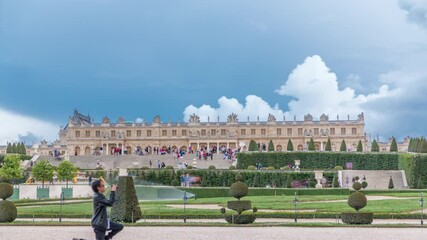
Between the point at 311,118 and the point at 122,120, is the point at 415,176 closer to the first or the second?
the point at 311,118

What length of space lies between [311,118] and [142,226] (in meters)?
76.4

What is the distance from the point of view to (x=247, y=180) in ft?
148

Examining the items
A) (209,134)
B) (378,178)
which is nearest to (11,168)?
(378,178)

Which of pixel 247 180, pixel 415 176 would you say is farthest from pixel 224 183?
pixel 415 176

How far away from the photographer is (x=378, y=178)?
47250mm

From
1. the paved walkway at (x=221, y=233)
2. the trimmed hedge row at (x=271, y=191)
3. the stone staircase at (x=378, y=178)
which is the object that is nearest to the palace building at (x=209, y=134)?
the stone staircase at (x=378, y=178)

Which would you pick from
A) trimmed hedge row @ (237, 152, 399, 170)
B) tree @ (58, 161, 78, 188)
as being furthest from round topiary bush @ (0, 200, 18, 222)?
trimmed hedge row @ (237, 152, 399, 170)

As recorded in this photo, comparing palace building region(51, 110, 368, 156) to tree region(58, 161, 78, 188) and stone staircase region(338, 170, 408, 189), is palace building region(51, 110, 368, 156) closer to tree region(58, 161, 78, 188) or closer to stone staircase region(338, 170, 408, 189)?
stone staircase region(338, 170, 408, 189)

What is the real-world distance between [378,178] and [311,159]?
1042 cm

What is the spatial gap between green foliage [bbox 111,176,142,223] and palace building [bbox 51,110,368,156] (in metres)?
70.2

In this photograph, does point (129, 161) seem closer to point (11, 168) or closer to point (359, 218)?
point (11, 168)

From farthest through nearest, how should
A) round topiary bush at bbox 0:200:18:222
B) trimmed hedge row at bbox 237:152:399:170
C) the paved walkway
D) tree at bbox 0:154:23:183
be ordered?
trimmed hedge row at bbox 237:152:399:170
tree at bbox 0:154:23:183
round topiary bush at bbox 0:200:18:222
the paved walkway

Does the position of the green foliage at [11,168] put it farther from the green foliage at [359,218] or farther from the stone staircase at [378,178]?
the green foliage at [359,218]

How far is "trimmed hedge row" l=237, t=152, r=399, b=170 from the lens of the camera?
55.1 m
